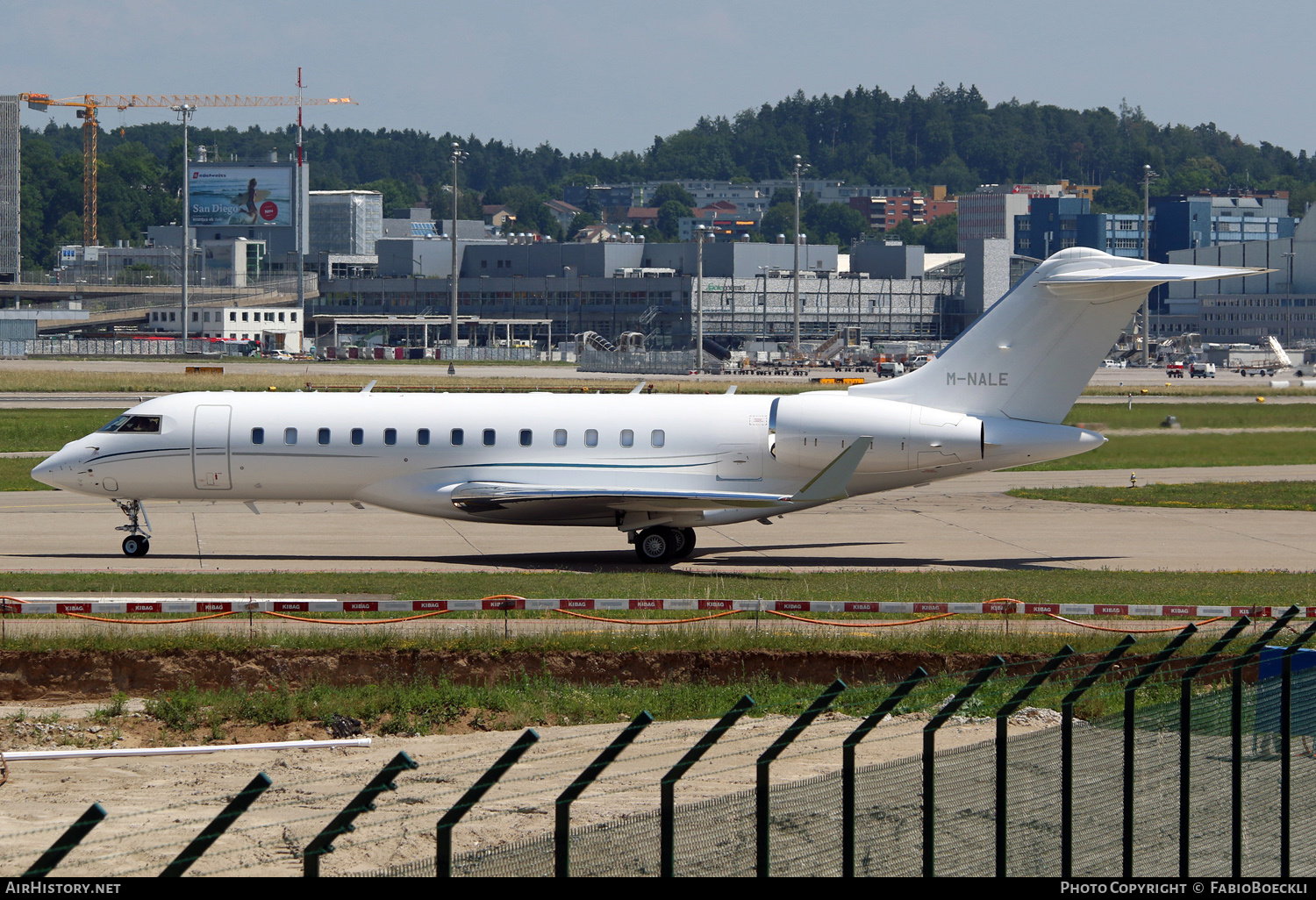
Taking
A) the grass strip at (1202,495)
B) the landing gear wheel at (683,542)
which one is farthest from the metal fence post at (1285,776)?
the grass strip at (1202,495)

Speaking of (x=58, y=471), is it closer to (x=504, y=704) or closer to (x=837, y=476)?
(x=837, y=476)

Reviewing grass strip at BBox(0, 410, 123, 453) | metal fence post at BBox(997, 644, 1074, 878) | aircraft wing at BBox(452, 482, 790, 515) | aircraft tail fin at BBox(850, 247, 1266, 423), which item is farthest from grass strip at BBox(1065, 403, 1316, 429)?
grass strip at BBox(0, 410, 123, 453)

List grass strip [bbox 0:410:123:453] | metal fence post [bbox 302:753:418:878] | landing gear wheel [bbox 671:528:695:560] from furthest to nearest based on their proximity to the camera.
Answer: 1. grass strip [bbox 0:410:123:453]
2. landing gear wheel [bbox 671:528:695:560]
3. metal fence post [bbox 302:753:418:878]

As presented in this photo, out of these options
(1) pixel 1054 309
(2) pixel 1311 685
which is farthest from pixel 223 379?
(2) pixel 1311 685

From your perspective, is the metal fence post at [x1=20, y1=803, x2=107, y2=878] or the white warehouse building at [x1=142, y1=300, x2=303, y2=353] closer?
the metal fence post at [x1=20, y1=803, x2=107, y2=878]

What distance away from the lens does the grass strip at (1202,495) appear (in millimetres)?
41781

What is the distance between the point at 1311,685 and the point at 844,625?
874cm

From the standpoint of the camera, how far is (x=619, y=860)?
10.5 m

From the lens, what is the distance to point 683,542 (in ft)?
101

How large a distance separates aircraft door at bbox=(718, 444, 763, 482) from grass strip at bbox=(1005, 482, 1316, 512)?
1556 centimetres

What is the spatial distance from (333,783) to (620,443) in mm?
16088

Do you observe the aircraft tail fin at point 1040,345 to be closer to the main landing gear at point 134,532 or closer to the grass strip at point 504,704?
the grass strip at point 504,704

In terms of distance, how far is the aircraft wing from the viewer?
1169 inches

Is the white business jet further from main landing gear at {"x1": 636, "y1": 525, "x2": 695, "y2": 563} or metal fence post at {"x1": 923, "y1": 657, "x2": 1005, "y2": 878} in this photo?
metal fence post at {"x1": 923, "y1": 657, "x2": 1005, "y2": 878}
